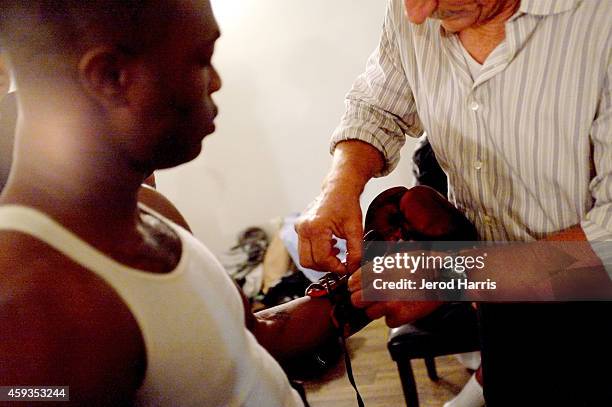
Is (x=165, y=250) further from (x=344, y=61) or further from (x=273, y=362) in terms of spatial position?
(x=344, y=61)

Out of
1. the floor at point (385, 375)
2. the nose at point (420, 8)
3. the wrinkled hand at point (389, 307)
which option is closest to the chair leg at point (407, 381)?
the floor at point (385, 375)

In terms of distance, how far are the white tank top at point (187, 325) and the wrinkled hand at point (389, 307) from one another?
23 centimetres

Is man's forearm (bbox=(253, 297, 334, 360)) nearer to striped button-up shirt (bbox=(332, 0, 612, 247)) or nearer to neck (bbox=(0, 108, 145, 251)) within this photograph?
neck (bbox=(0, 108, 145, 251))

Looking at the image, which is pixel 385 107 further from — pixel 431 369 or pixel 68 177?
pixel 431 369

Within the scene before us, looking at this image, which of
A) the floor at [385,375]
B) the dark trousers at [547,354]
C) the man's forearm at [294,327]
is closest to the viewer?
the man's forearm at [294,327]

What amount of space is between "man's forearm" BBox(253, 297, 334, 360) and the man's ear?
0.32m

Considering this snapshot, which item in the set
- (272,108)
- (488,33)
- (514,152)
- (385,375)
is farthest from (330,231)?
(272,108)

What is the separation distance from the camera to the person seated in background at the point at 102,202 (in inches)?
13.3

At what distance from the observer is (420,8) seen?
91cm

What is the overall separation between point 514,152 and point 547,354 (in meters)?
0.35

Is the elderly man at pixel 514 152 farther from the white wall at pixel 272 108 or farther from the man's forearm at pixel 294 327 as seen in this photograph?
the white wall at pixel 272 108

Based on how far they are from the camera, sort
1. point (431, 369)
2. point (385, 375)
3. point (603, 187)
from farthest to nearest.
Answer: point (431, 369) < point (385, 375) < point (603, 187)

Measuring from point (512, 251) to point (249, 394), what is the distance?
1.90 feet

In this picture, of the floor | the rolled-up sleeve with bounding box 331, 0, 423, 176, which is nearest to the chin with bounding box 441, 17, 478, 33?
the rolled-up sleeve with bounding box 331, 0, 423, 176
